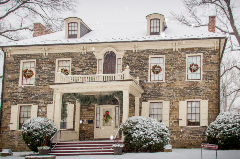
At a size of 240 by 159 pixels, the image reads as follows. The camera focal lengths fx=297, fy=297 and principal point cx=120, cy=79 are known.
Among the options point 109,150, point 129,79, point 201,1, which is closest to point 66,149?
point 109,150

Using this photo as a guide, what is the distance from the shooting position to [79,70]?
18.4 m

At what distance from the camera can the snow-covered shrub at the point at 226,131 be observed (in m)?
14.5

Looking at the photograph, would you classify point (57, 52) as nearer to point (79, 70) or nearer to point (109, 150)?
point (79, 70)

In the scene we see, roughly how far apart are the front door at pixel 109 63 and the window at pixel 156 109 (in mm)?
2857

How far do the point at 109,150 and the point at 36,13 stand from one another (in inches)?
344

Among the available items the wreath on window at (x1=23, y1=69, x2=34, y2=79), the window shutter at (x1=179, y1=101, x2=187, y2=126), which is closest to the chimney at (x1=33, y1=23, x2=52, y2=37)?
the wreath on window at (x1=23, y1=69, x2=34, y2=79)

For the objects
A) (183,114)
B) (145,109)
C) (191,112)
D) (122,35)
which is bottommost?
(183,114)

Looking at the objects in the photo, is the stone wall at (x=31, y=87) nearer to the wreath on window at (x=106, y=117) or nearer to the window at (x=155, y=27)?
the wreath on window at (x=106, y=117)

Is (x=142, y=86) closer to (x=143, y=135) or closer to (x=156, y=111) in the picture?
(x=156, y=111)

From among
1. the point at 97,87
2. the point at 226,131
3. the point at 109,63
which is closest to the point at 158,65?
the point at 109,63

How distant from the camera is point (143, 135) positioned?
553 inches

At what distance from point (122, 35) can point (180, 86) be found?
4.87m

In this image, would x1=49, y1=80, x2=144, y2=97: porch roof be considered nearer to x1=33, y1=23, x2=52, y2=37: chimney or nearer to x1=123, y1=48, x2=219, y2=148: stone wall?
x1=123, y1=48, x2=219, y2=148: stone wall

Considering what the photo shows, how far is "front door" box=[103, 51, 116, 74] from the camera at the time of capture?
59.4 ft
